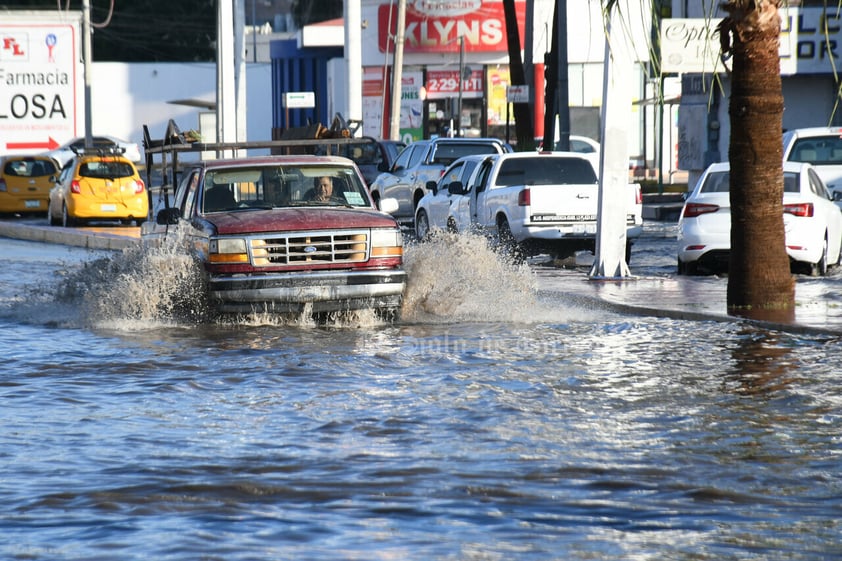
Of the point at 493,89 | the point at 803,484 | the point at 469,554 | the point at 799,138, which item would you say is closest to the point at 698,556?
the point at 469,554

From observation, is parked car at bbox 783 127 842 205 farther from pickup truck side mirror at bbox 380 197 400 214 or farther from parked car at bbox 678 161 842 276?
pickup truck side mirror at bbox 380 197 400 214

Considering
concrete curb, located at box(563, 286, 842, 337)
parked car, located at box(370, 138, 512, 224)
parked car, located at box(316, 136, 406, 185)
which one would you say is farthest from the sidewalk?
parked car, located at box(316, 136, 406, 185)

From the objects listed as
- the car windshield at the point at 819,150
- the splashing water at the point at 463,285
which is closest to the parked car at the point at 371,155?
the car windshield at the point at 819,150

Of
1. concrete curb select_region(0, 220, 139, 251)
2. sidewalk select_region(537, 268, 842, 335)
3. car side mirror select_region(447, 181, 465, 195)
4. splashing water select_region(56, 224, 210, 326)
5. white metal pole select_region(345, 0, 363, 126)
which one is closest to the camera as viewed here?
splashing water select_region(56, 224, 210, 326)

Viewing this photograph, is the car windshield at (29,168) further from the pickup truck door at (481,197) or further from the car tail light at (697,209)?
the car tail light at (697,209)

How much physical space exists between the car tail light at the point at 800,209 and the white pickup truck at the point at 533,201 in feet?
7.71

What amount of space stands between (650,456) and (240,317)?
274 inches

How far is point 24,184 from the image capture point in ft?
129

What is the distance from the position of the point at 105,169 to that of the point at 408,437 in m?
27.2

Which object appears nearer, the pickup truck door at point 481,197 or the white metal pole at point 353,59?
the pickup truck door at point 481,197

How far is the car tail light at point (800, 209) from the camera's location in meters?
19.8

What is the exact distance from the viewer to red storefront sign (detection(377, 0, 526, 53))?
61656 mm

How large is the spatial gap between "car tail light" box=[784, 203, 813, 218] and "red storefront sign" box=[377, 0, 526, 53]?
4239 centimetres

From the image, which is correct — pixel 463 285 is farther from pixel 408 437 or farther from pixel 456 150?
pixel 456 150
